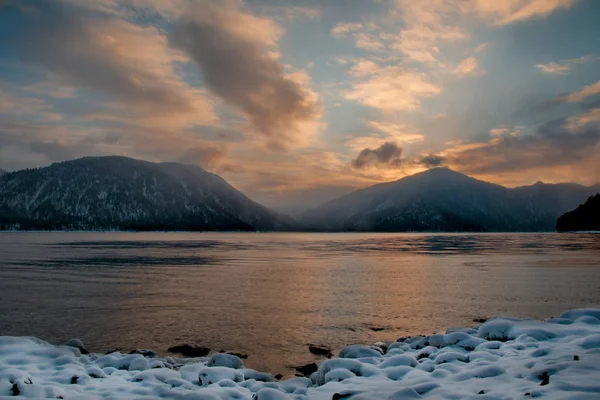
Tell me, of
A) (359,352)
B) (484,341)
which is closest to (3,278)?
(359,352)

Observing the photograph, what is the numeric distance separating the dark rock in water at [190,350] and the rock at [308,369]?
17.9 ft

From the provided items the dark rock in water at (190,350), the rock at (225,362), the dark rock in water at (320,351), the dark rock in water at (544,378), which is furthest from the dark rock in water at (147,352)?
the dark rock in water at (544,378)

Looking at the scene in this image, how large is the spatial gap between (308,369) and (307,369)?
0.05m

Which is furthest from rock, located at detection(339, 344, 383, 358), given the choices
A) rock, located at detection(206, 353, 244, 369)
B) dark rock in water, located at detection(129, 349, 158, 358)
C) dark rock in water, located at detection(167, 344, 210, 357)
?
dark rock in water, located at detection(129, 349, 158, 358)

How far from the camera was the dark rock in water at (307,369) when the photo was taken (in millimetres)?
18156

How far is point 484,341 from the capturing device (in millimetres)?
19719

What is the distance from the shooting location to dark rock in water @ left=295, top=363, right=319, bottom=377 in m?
18.2

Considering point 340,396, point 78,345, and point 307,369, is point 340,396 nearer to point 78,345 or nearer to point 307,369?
point 307,369

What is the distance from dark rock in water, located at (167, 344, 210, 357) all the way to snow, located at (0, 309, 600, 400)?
1593 mm

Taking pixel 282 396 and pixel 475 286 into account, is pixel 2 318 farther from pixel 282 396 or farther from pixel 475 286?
pixel 475 286

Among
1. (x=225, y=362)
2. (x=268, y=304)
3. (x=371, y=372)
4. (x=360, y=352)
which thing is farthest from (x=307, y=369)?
(x=268, y=304)

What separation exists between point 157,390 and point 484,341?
15.2 meters

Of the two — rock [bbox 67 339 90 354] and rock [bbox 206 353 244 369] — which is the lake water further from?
rock [bbox 206 353 244 369]

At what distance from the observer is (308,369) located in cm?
1839
